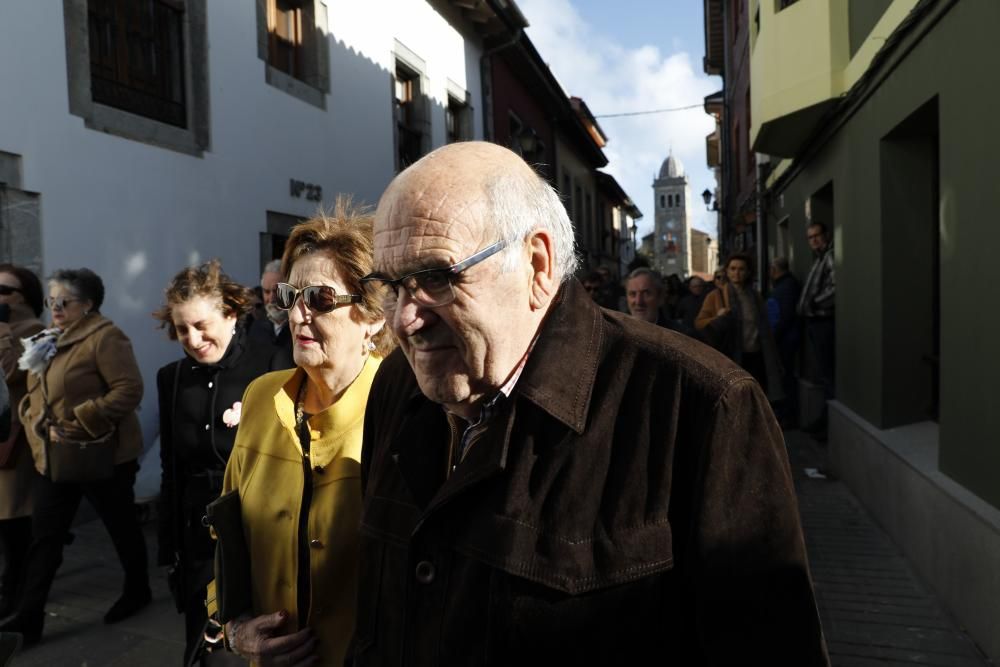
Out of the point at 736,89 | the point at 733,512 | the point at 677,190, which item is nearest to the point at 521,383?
the point at 733,512

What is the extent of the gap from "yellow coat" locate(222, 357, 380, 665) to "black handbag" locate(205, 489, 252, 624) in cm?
3

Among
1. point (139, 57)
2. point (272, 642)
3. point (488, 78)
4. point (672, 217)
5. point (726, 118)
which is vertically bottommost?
point (272, 642)

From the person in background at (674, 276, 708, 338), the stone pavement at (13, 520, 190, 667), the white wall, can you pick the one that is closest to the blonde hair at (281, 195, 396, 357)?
the stone pavement at (13, 520, 190, 667)

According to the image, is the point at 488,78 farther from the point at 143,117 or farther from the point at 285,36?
the point at 143,117

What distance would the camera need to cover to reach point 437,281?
4.56ft

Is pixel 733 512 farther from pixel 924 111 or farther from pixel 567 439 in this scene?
pixel 924 111

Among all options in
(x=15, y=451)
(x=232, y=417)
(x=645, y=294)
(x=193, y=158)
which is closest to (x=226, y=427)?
(x=232, y=417)

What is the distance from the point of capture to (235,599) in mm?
2121

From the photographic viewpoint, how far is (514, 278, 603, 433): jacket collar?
4.35 ft

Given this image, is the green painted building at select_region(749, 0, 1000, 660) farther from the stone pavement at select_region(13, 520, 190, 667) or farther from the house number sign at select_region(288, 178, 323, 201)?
the house number sign at select_region(288, 178, 323, 201)

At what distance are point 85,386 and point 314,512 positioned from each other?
9.39 feet

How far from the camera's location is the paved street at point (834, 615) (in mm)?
3709

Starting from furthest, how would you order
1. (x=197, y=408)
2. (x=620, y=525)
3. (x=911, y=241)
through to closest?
(x=911, y=241), (x=197, y=408), (x=620, y=525)

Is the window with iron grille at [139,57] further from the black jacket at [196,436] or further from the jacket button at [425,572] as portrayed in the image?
the jacket button at [425,572]
